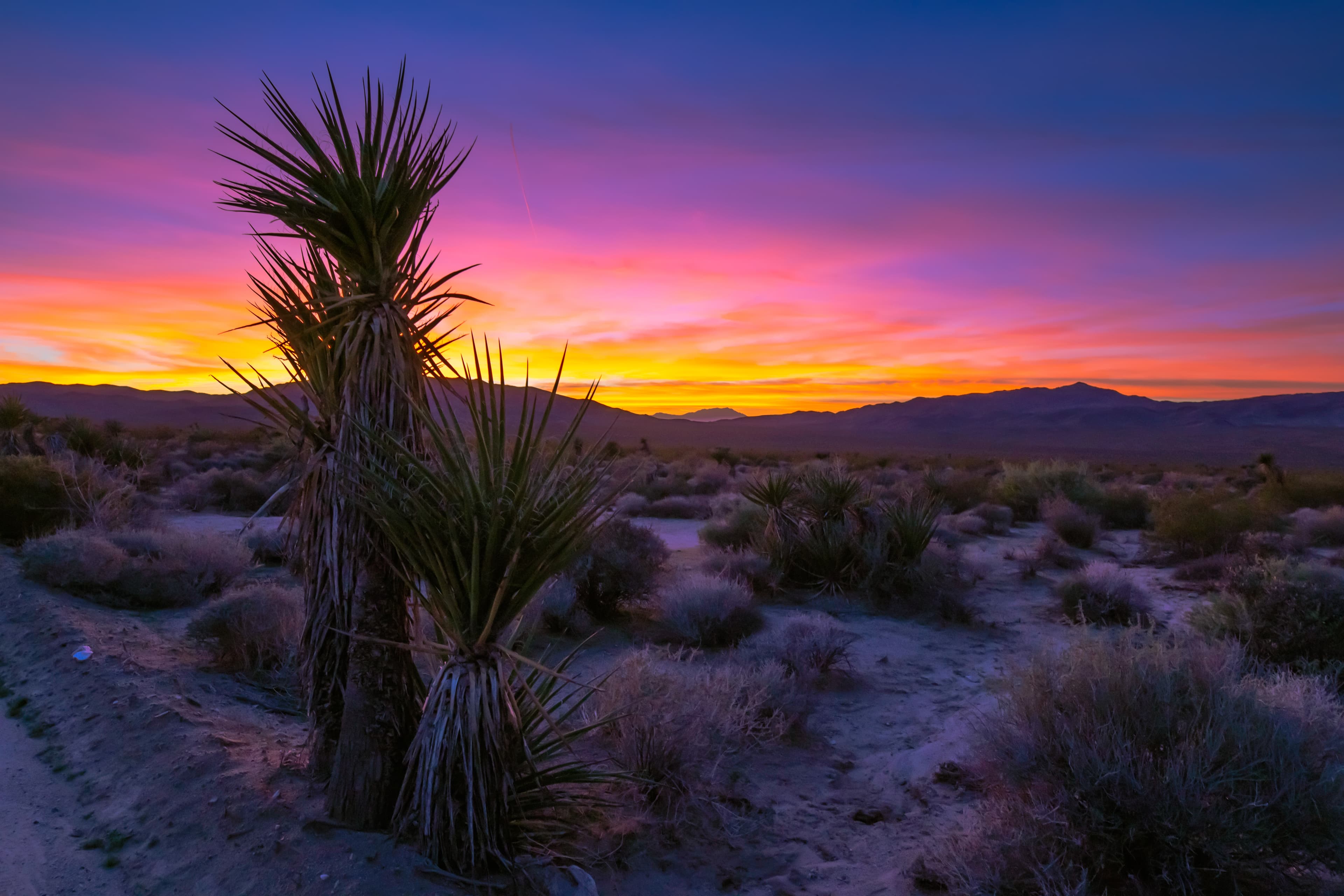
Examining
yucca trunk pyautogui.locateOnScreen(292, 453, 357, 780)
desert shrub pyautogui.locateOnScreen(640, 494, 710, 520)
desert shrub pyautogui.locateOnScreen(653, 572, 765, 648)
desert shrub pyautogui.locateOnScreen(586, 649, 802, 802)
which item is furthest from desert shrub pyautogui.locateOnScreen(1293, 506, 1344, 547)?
yucca trunk pyautogui.locateOnScreen(292, 453, 357, 780)

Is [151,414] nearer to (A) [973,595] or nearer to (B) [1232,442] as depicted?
(A) [973,595]

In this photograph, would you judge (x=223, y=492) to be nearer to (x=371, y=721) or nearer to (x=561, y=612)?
(x=561, y=612)

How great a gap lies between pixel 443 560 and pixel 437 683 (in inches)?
23.8

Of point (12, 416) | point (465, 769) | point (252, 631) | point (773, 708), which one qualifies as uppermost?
point (12, 416)

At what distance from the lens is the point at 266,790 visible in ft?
14.0

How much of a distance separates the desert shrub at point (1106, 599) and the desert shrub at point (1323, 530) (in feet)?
21.9

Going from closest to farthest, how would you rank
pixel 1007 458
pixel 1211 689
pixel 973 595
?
1. pixel 1211 689
2. pixel 973 595
3. pixel 1007 458

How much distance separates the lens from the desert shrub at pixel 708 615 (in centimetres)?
876

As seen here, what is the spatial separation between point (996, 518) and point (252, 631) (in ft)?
53.2

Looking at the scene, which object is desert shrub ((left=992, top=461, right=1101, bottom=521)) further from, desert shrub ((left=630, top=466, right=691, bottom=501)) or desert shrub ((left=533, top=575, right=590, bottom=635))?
desert shrub ((left=533, top=575, right=590, bottom=635))

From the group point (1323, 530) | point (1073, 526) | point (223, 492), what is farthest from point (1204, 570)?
point (223, 492)

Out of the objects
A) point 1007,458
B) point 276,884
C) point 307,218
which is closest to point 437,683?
point 276,884

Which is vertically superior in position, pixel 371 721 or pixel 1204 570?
pixel 371 721

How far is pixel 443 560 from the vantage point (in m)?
3.43
